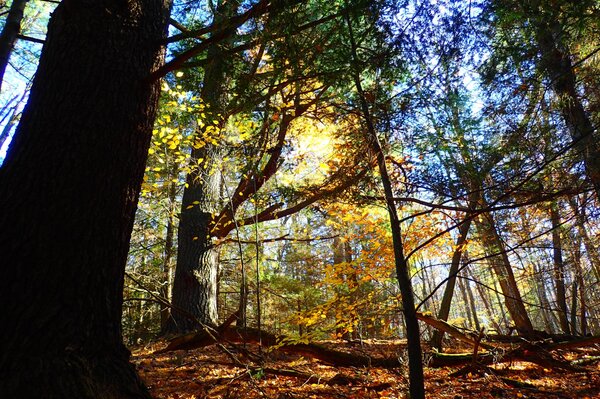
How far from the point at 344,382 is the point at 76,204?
10.7 ft

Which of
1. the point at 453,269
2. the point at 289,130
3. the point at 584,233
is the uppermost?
the point at 289,130

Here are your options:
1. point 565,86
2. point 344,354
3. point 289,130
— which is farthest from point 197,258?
point 565,86

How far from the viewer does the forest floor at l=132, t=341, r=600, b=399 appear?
10.7 ft

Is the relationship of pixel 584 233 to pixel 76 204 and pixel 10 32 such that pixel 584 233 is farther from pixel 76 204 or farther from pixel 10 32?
pixel 10 32

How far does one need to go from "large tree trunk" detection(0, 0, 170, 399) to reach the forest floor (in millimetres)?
1321

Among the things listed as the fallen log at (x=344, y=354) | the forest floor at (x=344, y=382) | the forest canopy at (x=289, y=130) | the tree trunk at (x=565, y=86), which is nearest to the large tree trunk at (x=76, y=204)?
the forest canopy at (x=289, y=130)

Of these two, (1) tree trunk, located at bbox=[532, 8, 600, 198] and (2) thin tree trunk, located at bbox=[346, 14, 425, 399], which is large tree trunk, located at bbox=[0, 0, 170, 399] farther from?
(1) tree trunk, located at bbox=[532, 8, 600, 198]

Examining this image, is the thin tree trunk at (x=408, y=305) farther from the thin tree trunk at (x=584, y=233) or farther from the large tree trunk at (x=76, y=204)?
the thin tree trunk at (x=584, y=233)

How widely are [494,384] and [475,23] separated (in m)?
3.99

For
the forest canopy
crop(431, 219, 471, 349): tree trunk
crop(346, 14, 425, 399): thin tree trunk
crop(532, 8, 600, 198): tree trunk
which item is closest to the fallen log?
the forest canopy

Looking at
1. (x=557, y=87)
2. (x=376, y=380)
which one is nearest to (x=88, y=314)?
(x=376, y=380)

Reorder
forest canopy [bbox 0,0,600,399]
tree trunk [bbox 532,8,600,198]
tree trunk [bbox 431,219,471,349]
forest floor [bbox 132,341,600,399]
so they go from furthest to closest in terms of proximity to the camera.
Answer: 1. tree trunk [bbox 431,219,471,349]
2. tree trunk [bbox 532,8,600,198]
3. forest floor [bbox 132,341,600,399]
4. forest canopy [bbox 0,0,600,399]

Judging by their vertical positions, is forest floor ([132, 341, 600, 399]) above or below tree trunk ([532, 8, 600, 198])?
below

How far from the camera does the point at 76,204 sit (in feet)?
6.22
